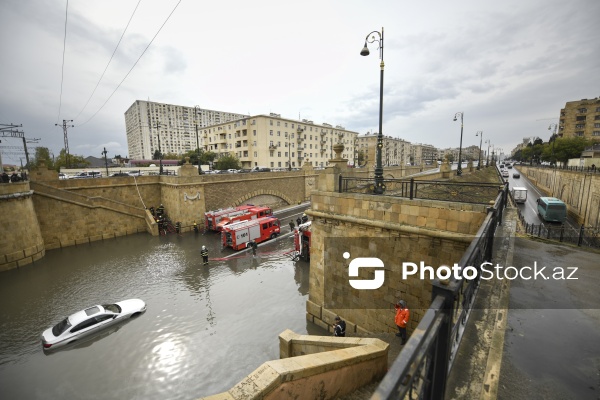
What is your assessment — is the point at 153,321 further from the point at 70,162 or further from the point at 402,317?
the point at 70,162

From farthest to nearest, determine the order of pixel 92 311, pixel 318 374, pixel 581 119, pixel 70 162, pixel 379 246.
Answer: pixel 581 119 < pixel 70 162 < pixel 92 311 < pixel 379 246 < pixel 318 374

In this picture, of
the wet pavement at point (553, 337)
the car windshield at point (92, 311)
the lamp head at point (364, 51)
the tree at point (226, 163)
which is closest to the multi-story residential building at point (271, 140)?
the tree at point (226, 163)

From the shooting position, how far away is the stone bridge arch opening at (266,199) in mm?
29294

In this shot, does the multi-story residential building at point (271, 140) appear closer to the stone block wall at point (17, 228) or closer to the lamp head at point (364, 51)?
the stone block wall at point (17, 228)

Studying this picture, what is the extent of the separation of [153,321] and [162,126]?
110015 mm

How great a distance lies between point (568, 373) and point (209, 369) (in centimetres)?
929

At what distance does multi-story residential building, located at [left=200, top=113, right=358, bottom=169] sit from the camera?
51156 millimetres

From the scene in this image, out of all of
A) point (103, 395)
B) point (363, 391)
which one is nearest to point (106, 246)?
point (103, 395)

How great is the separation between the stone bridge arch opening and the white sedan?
1749 cm

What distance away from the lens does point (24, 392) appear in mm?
8078

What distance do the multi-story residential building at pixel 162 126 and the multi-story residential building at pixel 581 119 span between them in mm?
94649

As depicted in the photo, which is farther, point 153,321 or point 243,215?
point 243,215

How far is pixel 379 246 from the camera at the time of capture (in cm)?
816

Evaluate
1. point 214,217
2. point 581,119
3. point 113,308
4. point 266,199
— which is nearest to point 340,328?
point 113,308
